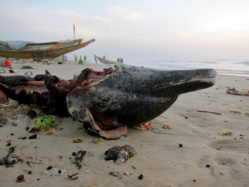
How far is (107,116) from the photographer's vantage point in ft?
8.34

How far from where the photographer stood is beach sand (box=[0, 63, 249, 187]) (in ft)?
5.88

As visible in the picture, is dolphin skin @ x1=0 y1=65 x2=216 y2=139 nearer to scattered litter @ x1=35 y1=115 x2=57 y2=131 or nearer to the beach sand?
the beach sand

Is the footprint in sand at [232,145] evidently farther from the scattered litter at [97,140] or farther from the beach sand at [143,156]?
the scattered litter at [97,140]

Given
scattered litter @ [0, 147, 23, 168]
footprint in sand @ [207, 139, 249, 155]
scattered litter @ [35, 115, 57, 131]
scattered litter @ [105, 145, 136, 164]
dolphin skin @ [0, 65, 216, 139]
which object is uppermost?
dolphin skin @ [0, 65, 216, 139]

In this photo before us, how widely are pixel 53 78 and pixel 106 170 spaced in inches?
59.2

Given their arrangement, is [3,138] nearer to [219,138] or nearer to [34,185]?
[34,185]

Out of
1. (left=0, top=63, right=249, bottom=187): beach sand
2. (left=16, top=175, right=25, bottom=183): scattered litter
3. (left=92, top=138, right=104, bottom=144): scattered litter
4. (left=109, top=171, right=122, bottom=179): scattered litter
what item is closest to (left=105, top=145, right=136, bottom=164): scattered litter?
(left=0, top=63, right=249, bottom=187): beach sand

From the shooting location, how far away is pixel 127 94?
2434mm

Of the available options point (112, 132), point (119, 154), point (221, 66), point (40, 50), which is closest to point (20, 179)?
point (119, 154)

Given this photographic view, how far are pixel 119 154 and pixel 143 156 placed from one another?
0.26m

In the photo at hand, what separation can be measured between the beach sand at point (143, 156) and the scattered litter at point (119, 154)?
0.05 metres

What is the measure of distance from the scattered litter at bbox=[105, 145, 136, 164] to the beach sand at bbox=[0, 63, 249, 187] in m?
0.05

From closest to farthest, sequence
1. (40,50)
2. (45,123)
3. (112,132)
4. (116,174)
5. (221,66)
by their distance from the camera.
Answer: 1. (116,174)
2. (112,132)
3. (45,123)
4. (40,50)
5. (221,66)

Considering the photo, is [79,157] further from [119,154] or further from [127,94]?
[127,94]
